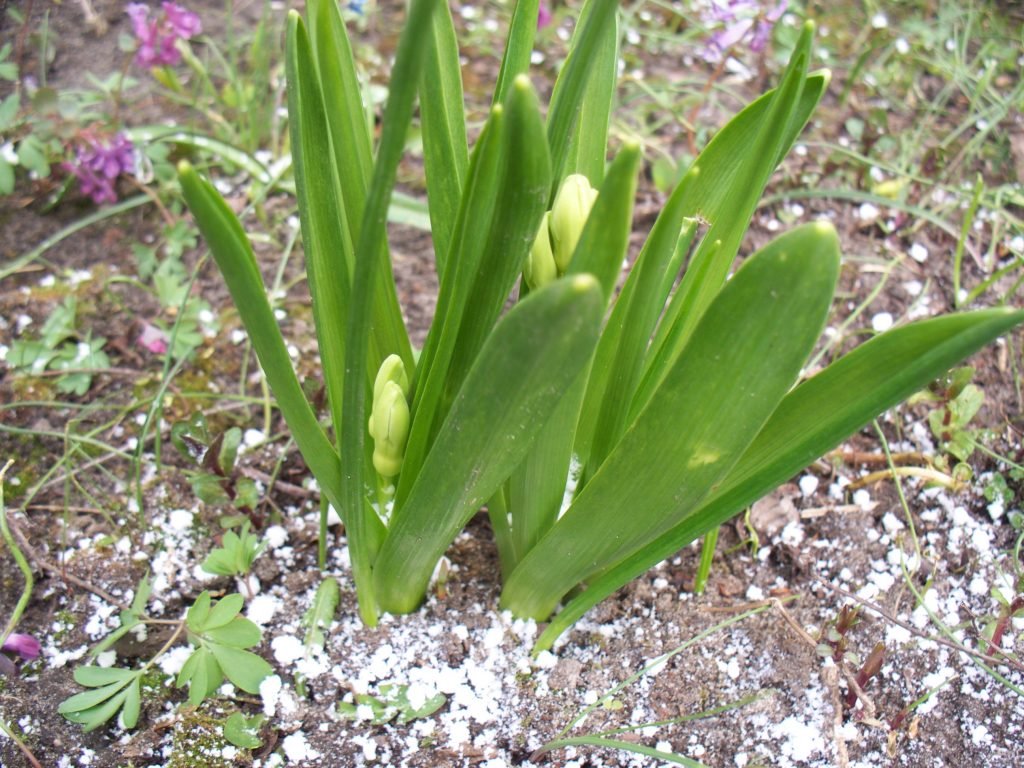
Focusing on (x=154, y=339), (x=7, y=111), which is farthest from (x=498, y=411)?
(x=7, y=111)

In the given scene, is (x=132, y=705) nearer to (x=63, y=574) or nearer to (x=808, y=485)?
(x=63, y=574)

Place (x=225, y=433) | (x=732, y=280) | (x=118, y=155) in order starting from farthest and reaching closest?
(x=118, y=155), (x=225, y=433), (x=732, y=280)

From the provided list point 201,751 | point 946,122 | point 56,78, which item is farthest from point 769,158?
point 56,78

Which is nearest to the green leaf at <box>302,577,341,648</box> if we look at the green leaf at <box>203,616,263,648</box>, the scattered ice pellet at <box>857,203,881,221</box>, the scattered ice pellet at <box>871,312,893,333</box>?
the green leaf at <box>203,616,263,648</box>

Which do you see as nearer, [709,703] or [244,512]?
[709,703]

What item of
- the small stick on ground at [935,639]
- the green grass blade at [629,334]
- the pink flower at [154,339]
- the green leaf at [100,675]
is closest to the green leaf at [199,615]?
the green leaf at [100,675]

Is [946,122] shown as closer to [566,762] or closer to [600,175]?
[600,175]
